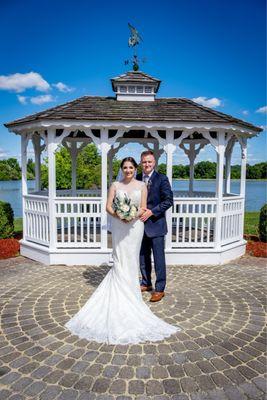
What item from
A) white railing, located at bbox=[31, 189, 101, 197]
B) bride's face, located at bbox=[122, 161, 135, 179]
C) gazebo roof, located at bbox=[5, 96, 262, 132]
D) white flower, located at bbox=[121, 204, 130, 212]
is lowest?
white railing, located at bbox=[31, 189, 101, 197]

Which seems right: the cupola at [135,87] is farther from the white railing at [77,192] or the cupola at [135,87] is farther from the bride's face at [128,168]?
the bride's face at [128,168]

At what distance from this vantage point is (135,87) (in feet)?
29.1

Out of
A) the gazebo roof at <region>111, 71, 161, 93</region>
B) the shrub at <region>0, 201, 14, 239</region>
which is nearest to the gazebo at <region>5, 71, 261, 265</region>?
the gazebo roof at <region>111, 71, 161, 93</region>

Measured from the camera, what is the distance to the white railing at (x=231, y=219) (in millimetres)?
7641

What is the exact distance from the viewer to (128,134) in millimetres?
10219

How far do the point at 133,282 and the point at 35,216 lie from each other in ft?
14.8

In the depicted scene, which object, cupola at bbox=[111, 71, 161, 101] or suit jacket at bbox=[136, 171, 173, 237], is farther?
cupola at bbox=[111, 71, 161, 101]

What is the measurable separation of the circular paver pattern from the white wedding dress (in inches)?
5.4

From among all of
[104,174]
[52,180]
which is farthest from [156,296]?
[52,180]

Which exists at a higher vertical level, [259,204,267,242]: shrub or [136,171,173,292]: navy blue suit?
[136,171,173,292]: navy blue suit

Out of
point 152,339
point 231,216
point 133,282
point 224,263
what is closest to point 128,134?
point 231,216

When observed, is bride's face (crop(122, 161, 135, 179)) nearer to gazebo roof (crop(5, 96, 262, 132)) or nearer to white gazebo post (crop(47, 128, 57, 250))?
gazebo roof (crop(5, 96, 262, 132))

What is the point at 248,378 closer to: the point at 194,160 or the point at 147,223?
the point at 147,223

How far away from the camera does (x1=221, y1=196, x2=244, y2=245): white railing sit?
764 cm
